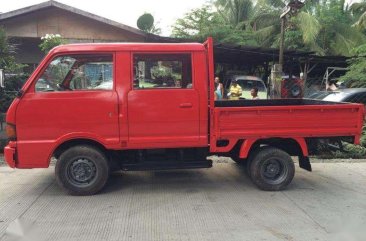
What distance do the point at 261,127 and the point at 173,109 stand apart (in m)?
1.33

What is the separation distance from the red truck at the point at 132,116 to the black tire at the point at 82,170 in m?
0.01

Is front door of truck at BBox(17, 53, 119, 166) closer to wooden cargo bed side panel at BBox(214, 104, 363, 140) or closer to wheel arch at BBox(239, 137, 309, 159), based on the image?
wooden cargo bed side panel at BBox(214, 104, 363, 140)

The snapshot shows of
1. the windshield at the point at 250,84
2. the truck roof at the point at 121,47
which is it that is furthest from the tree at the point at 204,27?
the truck roof at the point at 121,47

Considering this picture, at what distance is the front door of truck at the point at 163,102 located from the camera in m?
6.30

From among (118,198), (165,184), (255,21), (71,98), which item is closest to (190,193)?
(165,184)

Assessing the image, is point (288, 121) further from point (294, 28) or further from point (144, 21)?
point (294, 28)

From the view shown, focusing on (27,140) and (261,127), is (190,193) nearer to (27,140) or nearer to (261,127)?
(261,127)

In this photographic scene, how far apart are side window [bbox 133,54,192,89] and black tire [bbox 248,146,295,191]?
5.09 feet

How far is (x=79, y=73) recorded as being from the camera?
636 cm

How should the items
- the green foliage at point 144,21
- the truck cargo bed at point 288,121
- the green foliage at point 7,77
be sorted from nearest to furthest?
the truck cargo bed at point 288,121 < the green foliage at point 7,77 < the green foliage at point 144,21

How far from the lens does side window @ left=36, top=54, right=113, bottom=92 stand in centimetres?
627

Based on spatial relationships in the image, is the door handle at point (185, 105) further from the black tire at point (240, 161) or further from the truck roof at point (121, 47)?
the black tire at point (240, 161)

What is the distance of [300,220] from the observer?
543 centimetres

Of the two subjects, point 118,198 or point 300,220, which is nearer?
point 300,220
